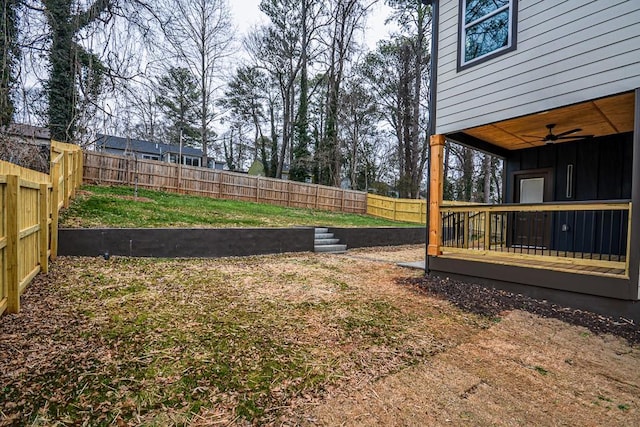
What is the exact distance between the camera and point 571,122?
16.7 feet

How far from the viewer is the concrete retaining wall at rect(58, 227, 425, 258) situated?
5.18m

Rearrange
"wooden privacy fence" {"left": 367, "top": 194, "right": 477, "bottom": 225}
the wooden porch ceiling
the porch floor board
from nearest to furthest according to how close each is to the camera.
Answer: the porch floor board < the wooden porch ceiling < "wooden privacy fence" {"left": 367, "top": 194, "right": 477, "bottom": 225}

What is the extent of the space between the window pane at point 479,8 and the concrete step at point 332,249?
228 inches

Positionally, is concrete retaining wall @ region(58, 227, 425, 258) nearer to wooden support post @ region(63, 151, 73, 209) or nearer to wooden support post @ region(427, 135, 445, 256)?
wooden support post @ region(63, 151, 73, 209)

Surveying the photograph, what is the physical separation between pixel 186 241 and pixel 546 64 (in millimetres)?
6733

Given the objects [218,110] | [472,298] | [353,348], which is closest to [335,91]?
[218,110]

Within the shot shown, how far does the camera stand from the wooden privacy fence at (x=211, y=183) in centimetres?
1132

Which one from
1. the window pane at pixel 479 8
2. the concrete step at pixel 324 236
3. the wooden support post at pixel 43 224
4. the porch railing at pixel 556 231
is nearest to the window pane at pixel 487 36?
the window pane at pixel 479 8

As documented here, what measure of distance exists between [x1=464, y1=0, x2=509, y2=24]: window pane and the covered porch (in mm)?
1790

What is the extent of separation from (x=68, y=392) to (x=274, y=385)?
1.29 metres

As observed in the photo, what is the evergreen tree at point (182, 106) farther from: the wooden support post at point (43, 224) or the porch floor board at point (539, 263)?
the porch floor board at point (539, 263)

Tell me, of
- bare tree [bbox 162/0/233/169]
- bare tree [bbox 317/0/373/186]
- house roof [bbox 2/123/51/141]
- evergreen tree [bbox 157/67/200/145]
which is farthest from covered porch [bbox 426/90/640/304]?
evergreen tree [bbox 157/67/200/145]

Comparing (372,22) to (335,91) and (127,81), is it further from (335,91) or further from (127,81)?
(127,81)

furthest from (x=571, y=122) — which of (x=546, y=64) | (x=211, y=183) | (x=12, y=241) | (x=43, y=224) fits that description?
(x=211, y=183)
